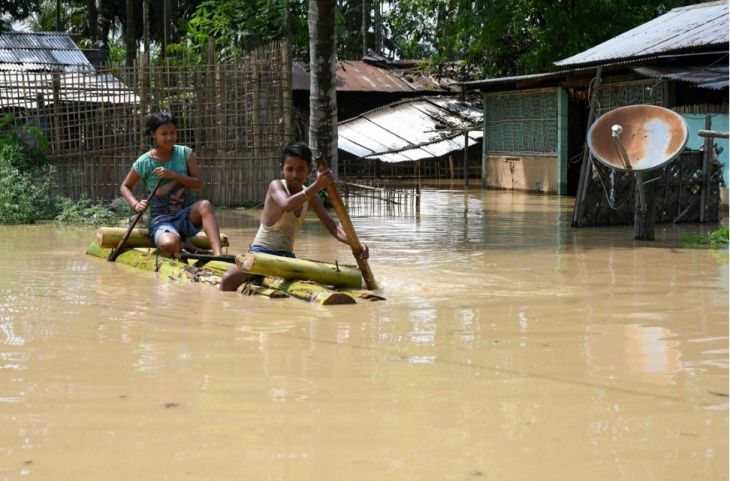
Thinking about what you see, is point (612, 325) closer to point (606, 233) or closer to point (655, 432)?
point (655, 432)

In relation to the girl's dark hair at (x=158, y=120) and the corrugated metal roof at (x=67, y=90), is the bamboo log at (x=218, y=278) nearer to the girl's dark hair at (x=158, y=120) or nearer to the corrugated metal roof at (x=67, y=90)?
the girl's dark hair at (x=158, y=120)

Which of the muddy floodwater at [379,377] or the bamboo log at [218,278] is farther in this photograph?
the bamboo log at [218,278]

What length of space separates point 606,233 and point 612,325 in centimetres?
562

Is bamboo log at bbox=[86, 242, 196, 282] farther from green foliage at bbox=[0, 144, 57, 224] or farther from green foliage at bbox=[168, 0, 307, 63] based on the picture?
green foliage at bbox=[168, 0, 307, 63]

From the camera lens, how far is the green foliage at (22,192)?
1201 cm

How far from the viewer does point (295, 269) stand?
6586 mm

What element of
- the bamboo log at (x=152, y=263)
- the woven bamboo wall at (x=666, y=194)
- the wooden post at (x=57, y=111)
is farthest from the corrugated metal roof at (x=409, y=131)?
the bamboo log at (x=152, y=263)

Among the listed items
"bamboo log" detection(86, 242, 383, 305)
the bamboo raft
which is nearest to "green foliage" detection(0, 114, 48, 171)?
Result: "bamboo log" detection(86, 242, 383, 305)

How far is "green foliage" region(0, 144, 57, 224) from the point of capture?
1201cm

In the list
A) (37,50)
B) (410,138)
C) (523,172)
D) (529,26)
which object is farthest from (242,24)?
(529,26)

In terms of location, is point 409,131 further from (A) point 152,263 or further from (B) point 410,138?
(A) point 152,263

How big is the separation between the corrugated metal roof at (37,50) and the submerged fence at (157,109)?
7.89 metres

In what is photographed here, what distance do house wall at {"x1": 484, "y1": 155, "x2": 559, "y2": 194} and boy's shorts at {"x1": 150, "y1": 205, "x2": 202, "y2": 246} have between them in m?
12.0

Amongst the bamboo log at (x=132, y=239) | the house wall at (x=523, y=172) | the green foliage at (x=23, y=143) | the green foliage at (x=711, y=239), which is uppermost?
the green foliage at (x=23, y=143)
